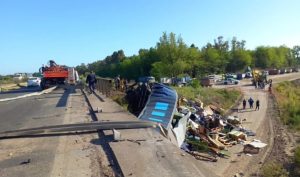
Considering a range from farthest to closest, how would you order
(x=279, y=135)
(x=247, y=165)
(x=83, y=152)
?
(x=279, y=135) → (x=247, y=165) → (x=83, y=152)

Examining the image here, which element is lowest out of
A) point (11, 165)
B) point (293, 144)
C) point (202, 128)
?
point (293, 144)

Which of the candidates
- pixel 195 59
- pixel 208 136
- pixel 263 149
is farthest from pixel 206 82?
pixel 208 136

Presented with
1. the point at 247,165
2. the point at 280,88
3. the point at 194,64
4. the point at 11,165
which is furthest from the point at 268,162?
the point at 194,64

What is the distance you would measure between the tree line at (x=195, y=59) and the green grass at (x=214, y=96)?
675 inches

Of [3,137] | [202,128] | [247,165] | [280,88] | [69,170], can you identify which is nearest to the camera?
[69,170]

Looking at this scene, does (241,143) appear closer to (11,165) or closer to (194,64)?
(11,165)

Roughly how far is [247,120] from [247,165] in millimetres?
17271

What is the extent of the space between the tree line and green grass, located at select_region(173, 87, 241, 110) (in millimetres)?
17142

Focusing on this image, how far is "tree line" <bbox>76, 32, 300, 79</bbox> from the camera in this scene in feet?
242

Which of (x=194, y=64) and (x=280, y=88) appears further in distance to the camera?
(x=194, y=64)

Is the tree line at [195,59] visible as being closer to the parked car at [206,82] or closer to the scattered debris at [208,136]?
the parked car at [206,82]

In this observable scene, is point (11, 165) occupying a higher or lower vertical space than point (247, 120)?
higher

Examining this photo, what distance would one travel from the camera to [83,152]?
727cm

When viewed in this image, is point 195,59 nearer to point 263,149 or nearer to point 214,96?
point 214,96
